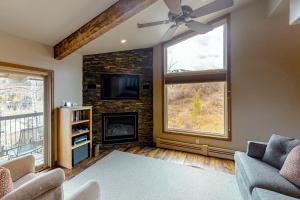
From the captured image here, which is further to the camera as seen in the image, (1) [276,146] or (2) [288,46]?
(2) [288,46]

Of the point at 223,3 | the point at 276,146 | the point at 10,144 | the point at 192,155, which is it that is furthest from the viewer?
the point at 192,155

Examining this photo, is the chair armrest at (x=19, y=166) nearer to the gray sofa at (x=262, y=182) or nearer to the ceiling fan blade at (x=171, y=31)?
the gray sofa at (x=262, y=182)

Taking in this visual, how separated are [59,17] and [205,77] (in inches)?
124

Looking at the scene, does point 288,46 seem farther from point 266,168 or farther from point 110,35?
point 110,35

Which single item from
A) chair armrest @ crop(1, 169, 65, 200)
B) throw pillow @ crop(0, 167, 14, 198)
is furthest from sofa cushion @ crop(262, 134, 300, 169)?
throw pillow @ crop(0, 167, 14, 198)

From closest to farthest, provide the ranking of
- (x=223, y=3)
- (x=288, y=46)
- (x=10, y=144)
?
(x=223, y=3), (x=10, y=144), (x=288, y=46)

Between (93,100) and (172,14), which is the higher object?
(172,14)

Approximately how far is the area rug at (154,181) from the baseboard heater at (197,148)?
2.72 ft

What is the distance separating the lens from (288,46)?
10.8 ft

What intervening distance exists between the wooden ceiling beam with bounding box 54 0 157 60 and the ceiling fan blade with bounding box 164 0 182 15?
0.30 meters

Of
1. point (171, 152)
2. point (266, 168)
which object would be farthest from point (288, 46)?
point (171, 152)

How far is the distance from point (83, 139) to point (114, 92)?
1.46 metres

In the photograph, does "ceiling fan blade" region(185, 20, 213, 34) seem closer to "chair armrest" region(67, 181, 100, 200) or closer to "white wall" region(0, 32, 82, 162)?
"chair armrest" region(67, 181, 100, 200)

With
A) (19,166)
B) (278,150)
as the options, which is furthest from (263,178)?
(19,166)
